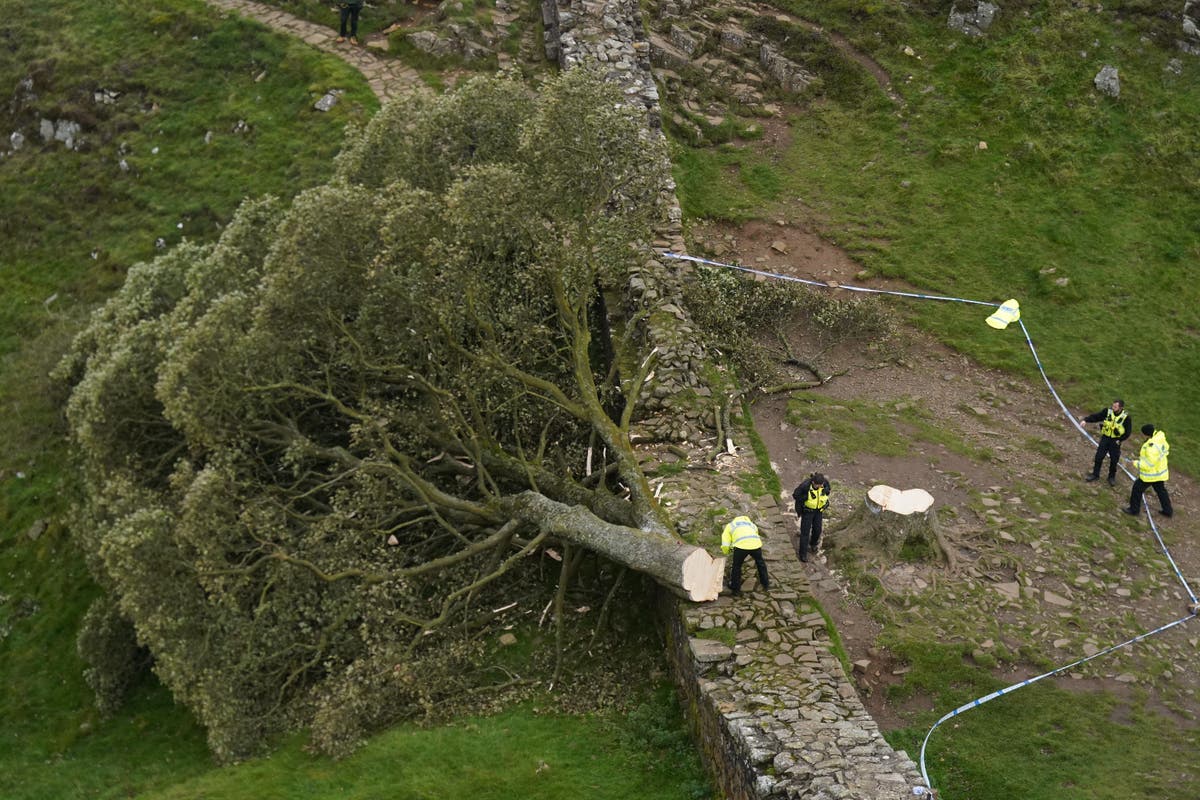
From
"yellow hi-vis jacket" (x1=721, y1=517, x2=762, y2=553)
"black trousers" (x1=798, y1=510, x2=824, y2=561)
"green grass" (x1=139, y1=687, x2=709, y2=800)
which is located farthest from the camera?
"black trousers" (x1=798, y1=510, x2=824, y2=561)

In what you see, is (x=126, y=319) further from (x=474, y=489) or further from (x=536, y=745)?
(x=536, y=745)

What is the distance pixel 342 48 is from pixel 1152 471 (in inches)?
1073

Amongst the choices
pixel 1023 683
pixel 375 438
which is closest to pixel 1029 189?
pixel 1023 683

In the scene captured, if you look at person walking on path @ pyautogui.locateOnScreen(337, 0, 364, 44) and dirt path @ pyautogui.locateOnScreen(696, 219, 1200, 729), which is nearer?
→ dirt path @ pyautogui.locateOnScreen(696, 219, 1200, 729)

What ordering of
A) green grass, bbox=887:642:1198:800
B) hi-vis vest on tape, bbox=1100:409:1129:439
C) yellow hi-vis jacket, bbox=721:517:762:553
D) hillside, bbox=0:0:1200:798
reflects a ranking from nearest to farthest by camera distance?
green grass, bbox=887:642:1198:800 < yellow hi-vis jacket, bbox=721:517:762:553 < hillside, bbox=0:0:1200:798 < hi-vis vest on tape, bbox=1100:409:1129:439

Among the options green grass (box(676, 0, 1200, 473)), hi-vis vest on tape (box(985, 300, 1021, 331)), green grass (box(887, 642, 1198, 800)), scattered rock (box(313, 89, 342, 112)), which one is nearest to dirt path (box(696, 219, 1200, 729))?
green grass (box(887, 642, 1198, 800))

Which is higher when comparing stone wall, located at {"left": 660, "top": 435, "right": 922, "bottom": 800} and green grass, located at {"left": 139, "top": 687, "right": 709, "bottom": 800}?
stone wall, located at {"left": 660, "top": 435, "right": 922, "bottom": 800}

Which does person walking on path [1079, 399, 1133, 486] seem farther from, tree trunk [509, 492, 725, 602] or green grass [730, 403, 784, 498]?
tree trunk [509, 492, 725, 602]

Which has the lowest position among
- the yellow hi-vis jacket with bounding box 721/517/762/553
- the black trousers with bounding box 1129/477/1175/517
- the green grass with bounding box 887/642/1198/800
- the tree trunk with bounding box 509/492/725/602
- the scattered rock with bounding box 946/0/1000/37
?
the green grass with bounding box 887/642/1198/800

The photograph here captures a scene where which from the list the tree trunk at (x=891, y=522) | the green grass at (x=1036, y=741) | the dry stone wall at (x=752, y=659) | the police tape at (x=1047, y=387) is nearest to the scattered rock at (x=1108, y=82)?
the police tape at (x=1047, y=387)

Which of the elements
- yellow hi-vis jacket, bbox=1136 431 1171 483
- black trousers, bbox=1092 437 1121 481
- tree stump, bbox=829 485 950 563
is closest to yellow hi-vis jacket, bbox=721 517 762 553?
tree stump, bbox=829 485 950 563

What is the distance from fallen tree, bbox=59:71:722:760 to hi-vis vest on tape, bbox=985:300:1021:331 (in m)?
7.94

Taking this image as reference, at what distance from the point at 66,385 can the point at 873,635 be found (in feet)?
67.6

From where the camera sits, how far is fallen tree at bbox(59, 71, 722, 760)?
1880 centimetres
